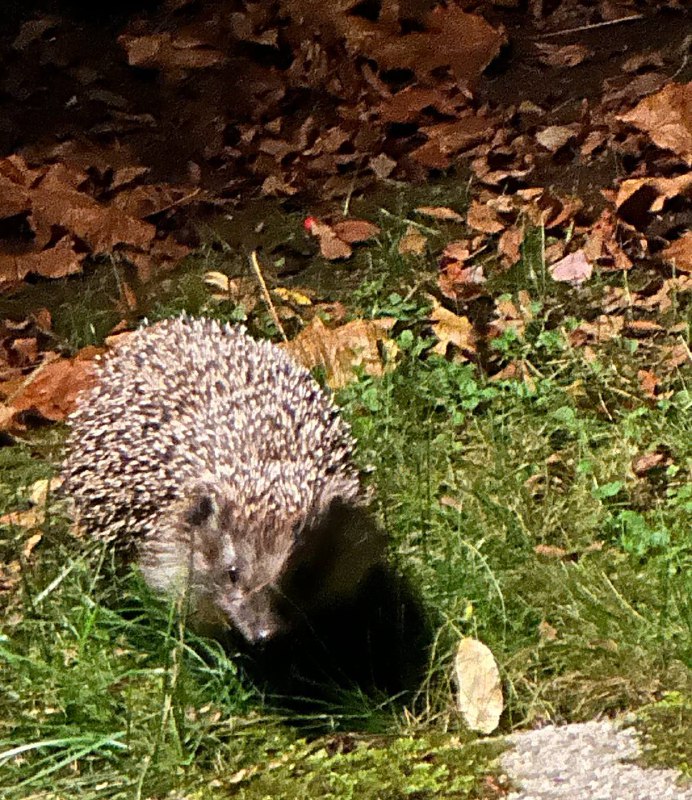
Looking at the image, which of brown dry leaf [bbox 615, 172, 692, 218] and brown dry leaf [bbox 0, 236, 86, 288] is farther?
brown dry leaf [bbox 0, 236, 86, 288]

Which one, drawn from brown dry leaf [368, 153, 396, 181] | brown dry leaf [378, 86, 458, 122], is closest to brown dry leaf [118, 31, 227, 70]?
brown dry leaf [378, 86, 458, 122]

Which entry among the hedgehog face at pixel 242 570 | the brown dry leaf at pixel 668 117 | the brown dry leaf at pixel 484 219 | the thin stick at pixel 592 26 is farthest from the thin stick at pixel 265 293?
the thin stick at pixel 592 26

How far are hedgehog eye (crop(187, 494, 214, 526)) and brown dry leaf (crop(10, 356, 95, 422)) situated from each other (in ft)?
4.61

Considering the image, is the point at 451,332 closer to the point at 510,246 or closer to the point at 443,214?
the point at 510,246

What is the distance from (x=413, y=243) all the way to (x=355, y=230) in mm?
375

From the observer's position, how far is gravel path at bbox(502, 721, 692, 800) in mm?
2906

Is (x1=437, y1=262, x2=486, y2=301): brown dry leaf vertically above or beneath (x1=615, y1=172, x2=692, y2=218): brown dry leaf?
beneath

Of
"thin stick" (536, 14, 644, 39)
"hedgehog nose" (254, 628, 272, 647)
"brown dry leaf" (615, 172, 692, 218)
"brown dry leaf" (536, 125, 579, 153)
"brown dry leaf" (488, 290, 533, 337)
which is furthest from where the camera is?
"thin stick" (536, 14, 644, 39)

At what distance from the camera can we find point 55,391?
5.54m

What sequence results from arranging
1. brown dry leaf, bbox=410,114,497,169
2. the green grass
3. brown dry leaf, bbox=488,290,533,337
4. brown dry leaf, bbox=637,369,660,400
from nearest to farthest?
the green grass
brown dry leaf, bbox=637,369,660,400
brown dry leaf, bbox=488,290,533,337
brown dry leaf, bbox=410,114,497,169

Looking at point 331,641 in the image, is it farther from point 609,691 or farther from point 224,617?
point 609,691

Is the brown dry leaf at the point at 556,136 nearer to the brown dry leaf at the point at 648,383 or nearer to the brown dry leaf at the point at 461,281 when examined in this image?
the brown dry leaf at the point at 461,281

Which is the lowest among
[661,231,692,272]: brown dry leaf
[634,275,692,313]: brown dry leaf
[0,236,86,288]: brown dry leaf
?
[0,236,86,288]: brown dry leaf

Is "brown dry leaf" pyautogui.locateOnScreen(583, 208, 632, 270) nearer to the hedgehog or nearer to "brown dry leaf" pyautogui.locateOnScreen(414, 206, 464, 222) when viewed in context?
"brown dry leaf" pyautogui.locateOnScreen(414, 206, 464, 222)
